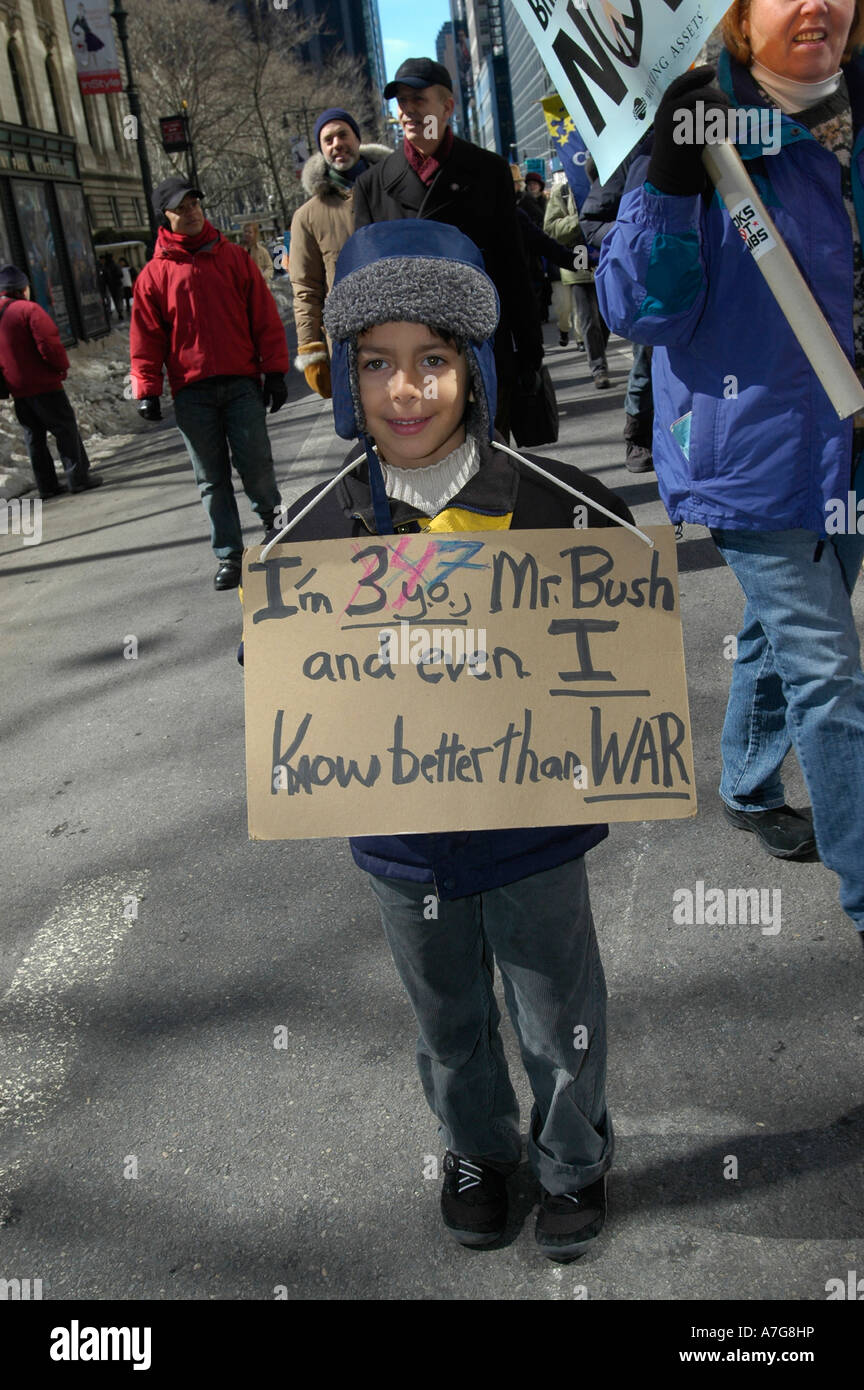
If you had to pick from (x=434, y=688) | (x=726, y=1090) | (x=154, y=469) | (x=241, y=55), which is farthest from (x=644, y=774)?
(x=241, y=55)

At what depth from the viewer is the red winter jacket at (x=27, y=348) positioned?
995 centimetres

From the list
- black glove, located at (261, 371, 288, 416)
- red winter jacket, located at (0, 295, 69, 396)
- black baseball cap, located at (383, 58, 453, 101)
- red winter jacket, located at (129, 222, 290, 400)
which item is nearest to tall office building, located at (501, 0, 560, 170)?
red winter jacket, located at (0, 295, 69, 396)

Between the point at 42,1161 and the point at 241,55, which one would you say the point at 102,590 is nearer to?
the point at 42,1161

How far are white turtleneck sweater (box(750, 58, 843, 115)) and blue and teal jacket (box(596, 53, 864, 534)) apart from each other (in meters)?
0.02

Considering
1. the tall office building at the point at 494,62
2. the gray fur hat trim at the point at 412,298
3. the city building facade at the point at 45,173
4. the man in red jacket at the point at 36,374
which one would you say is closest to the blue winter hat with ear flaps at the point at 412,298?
the gray fur hat trim at the point at 412,298

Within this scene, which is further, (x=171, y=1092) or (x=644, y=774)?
(x=171, y=1092)

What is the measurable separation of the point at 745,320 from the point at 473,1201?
1.88 m

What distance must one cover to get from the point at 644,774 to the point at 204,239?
5.37 m

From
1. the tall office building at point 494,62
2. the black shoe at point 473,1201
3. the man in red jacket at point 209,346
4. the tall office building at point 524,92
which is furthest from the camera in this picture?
the tall office building at point 494,62

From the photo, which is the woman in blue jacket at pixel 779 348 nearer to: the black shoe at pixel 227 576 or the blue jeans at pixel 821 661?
the blue jeans at pixel 821 661

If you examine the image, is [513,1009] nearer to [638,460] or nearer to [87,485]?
[638,460]

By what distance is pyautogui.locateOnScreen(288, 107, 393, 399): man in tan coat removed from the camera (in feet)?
20.8

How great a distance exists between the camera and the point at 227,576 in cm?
654

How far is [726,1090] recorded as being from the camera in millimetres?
2488
